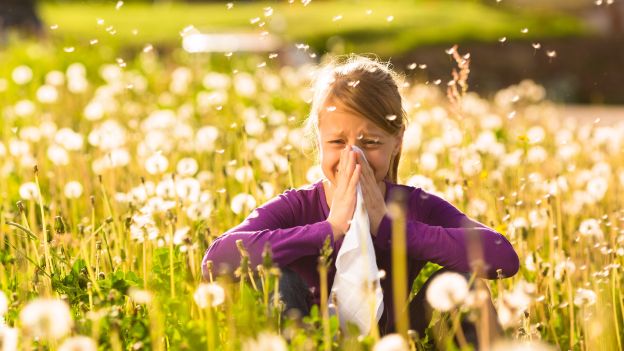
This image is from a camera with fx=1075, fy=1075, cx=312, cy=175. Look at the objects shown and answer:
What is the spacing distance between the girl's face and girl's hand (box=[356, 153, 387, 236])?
95 mm

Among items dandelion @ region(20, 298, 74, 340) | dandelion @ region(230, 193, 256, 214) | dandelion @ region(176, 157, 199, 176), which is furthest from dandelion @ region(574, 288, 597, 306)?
dandelion @ region(176, 157, 199, 176)

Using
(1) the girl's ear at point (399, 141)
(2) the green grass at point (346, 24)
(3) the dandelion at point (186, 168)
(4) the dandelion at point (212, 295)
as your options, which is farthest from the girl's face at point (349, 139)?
(2) the green grass at point (346, 24)

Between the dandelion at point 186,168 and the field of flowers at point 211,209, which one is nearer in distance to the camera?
the field of flowers at point 211,209

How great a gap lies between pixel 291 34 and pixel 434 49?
4.14 m

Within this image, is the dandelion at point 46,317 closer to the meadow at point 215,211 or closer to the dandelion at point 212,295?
the meadow at point 215,211

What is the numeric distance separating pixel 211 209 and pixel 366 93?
717mm

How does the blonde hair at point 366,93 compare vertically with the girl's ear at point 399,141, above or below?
above

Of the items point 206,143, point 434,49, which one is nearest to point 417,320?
point 206,143

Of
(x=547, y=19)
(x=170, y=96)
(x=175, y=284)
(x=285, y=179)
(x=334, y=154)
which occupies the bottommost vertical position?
(x=547, y=19)

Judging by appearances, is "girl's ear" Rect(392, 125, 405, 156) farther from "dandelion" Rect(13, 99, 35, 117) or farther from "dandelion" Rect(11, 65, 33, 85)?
"dandelion" Rect(11, 65, 33, 85)

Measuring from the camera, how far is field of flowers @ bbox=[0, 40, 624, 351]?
2160mm

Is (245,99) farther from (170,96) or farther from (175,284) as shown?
(175,284)

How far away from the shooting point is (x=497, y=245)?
8.59 ft

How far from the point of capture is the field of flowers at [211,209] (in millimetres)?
2160
